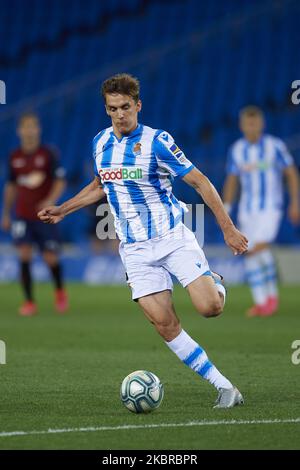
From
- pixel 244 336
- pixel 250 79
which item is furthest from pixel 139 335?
pixel 250 79

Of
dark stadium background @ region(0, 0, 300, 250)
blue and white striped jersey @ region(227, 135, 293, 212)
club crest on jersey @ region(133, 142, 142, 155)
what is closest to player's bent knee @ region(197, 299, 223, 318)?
club crest on jersey @ region(133, 142, 142, 155)

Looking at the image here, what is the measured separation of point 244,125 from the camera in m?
13.3

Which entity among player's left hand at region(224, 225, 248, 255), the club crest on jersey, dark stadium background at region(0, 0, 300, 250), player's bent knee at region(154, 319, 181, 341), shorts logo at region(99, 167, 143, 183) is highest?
dark stadium background at region(0, 0, 300, 250)

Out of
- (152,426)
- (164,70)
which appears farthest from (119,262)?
(152,426)

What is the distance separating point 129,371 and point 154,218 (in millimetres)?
1738

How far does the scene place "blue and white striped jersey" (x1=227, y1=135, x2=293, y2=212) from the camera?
44.1 feet

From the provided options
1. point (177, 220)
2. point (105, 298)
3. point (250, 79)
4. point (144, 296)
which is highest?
point (250, 79)

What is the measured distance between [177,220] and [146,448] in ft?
7.28

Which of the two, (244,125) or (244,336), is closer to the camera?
(244,336)

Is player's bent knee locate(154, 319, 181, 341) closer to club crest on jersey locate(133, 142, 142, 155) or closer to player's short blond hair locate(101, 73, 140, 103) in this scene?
club crest on jersey locate(133, 142, 142, 155)

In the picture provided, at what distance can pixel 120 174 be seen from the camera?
7.15m

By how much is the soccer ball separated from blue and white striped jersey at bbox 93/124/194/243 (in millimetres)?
998

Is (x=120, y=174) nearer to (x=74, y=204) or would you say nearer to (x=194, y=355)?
(x=74, y=204)
